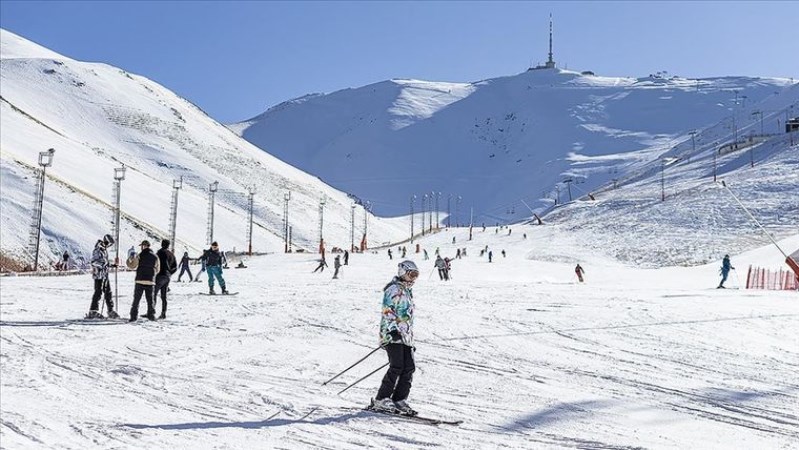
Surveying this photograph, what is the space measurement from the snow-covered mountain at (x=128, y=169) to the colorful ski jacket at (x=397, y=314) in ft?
157

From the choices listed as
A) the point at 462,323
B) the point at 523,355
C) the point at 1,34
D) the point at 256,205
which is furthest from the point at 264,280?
the point at 1,34

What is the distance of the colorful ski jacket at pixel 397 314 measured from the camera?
873 cm

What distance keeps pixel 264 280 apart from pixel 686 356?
22898 millimetres

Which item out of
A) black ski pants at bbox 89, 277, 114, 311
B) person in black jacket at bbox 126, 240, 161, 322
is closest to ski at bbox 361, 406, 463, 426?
person in black jacket at bbox 126, 240, 161, 322

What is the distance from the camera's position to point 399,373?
351 inches

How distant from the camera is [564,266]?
2229 inches

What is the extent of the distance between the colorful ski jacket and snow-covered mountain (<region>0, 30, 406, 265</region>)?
157 feet

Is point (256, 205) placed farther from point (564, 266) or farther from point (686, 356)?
point (686, 356)

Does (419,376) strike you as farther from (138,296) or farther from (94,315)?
(94,315)

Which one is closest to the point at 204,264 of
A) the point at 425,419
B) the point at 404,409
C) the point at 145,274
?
the point at 145,274

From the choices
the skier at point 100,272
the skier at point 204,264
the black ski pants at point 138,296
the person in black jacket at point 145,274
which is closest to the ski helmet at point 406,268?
the person in black jacket at point 145,274

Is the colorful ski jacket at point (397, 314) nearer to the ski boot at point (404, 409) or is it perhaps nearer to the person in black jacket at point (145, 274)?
the ski boot at point (404, 409)

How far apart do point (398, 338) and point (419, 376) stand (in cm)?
282

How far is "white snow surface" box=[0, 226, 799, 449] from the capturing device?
8.13 meters
